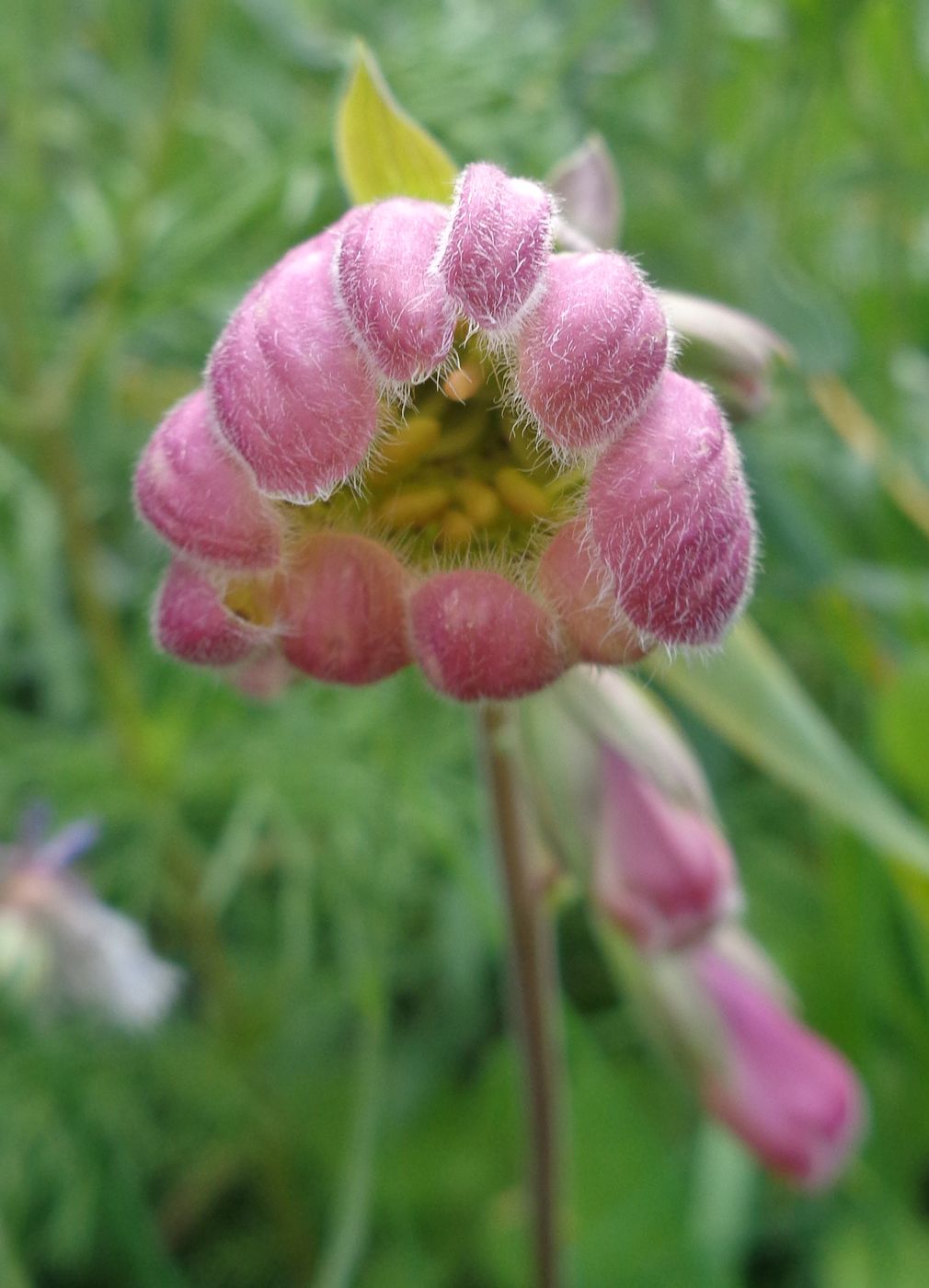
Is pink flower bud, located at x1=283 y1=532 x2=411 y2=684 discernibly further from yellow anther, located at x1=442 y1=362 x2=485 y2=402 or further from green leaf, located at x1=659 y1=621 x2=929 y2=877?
green leaf, located at x1=659 y1=621 x2=929 y2=877

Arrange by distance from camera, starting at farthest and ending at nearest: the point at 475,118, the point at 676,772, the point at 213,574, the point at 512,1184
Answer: the point at 512,1184 < the point at 475,118 < the point at 676,772 < the point at 213,574

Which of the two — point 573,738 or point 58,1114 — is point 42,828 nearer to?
point 58,1114

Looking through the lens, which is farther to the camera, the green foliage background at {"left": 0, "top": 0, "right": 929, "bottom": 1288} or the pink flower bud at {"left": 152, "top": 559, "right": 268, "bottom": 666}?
the green foliage background at {"left": 0, "top": 0, "right": 929, "bottom": 1288}

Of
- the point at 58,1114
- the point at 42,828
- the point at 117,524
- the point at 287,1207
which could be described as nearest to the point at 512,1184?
the point at 287,1207

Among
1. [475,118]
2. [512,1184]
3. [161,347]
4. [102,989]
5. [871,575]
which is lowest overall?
[512,1184]

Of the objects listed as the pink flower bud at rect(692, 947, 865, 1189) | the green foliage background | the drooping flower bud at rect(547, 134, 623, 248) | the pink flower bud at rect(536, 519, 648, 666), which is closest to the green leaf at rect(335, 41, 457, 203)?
the drooping flower bud at rect(547, 134, 623, 248)

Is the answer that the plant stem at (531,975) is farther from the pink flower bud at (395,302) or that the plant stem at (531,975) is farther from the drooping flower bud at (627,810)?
the pink flower bud at (395,302)

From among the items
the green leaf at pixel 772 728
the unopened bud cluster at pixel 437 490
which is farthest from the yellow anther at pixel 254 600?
the green leaf at pixel 772 728
